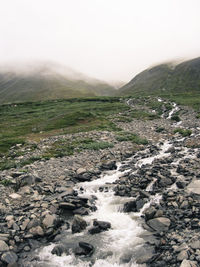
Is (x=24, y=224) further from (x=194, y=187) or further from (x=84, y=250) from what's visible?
(x=194, y=187)

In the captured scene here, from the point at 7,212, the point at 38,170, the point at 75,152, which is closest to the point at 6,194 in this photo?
the point at 7,212

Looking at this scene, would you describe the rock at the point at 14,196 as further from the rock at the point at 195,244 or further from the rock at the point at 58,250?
the rock at the point at 195,244

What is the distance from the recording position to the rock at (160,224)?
1298 centimetres

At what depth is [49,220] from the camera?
14.5 meters

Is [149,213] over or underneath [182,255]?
underneath

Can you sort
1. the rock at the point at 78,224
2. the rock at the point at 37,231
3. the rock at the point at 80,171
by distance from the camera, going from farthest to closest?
the rock at the point at 80,171, the rock at the point at 78,224, the rock at the point at 37,231

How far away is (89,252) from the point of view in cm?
1230

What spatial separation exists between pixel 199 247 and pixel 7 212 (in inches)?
470

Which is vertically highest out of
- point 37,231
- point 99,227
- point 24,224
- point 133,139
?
point 24,224

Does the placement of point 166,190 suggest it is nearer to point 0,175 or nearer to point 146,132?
point 0,175

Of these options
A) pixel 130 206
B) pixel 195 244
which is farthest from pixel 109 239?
pixel 195 244

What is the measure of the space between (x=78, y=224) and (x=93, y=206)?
110 inches

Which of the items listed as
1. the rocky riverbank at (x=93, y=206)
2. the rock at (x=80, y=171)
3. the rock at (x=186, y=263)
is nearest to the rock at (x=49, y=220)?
the rocky riverbank at (x=93, y=206)

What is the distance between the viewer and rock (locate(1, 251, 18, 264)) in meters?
11.5
